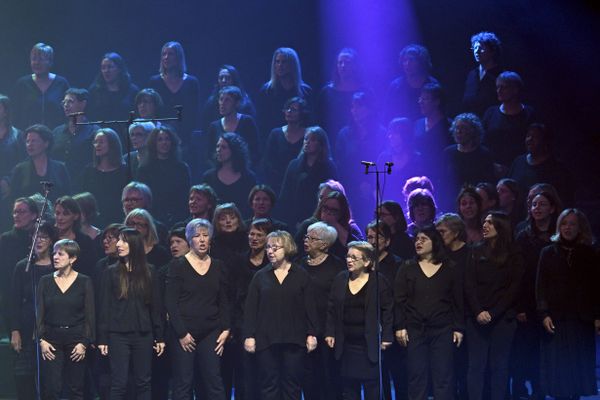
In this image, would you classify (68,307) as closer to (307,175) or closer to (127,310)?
(127,310)

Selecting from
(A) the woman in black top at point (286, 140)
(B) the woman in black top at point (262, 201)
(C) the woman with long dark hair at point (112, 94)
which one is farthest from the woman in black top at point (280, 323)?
(C) the woman with long dark hair at point (112, 94)

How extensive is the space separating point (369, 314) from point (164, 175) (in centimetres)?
292

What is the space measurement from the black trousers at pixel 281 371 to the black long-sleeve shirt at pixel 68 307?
130 cm

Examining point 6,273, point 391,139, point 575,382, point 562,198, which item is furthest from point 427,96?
point 6,273

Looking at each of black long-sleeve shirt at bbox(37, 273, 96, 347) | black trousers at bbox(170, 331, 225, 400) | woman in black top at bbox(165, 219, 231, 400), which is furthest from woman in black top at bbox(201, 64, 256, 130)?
black trousers at bbox(170, 331, 225, 400)

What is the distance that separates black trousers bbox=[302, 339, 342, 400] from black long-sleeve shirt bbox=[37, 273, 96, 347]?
165 cm

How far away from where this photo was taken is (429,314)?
303 inches

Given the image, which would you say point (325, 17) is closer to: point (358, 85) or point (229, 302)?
point (358, 85)

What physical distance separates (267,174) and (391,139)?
1.35 meters

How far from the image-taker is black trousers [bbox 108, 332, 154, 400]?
304 inches

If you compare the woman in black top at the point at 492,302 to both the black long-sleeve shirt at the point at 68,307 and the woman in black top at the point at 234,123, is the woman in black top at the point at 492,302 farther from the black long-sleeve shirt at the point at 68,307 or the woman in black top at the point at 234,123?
the woman in black top at the point at 234,123

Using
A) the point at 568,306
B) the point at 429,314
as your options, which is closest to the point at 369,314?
the point at 429,314

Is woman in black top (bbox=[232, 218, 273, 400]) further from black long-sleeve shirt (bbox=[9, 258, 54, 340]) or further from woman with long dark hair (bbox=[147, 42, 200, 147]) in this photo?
woman with long dark hair (bbox=[147, 42, 200, 147])

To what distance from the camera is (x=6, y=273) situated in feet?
28.9
